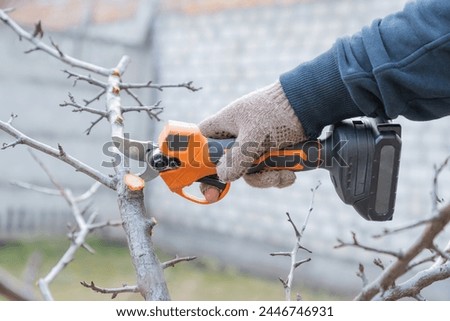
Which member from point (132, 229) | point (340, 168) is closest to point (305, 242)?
point (340, 168)

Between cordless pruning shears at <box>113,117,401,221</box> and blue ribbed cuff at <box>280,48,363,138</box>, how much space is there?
5cm

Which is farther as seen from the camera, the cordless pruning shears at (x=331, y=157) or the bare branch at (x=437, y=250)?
the cordless pruning shears at (x=331, y=157)

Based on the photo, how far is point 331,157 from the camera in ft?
4.16

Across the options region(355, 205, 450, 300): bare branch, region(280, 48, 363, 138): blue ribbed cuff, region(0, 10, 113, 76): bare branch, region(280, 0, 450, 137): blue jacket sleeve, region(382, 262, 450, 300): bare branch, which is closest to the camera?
region(355, 205, 450, 300): bare branch

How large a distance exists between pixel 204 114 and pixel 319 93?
153 inches

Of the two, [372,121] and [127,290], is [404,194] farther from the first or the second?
[127,290]

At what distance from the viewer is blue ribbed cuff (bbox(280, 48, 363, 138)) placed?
117 cm

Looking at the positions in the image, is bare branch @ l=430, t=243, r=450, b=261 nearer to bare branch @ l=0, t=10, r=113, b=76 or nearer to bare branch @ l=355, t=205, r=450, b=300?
bare branch @ l=355, t=205, r=450, b=300

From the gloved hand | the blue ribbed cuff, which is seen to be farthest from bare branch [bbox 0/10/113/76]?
the blue ribbed cuff

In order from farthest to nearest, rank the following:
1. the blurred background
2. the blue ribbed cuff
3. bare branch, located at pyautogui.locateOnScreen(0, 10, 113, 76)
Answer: the blurred background → bare branch, located at pyautogui.locateOnScreen(0, 10, 113, 76) → the blue ribbed cuff

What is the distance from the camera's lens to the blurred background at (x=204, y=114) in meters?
4.04

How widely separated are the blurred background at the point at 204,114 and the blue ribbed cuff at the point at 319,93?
2530mm

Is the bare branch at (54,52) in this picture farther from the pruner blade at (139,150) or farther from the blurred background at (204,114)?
the blurred background at (204,114)

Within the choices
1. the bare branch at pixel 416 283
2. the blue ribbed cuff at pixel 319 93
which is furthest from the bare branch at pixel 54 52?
the bare branch at pixel 416 283
